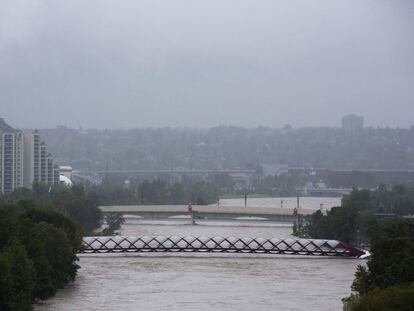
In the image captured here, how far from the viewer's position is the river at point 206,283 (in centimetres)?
2784

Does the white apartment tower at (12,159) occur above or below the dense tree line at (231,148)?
below

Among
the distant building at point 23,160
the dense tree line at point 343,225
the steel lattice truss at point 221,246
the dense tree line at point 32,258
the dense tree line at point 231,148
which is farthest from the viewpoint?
the dense tree line at point 231,148

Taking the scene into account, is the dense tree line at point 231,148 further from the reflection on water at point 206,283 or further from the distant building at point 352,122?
the reflection on water at point 206,283

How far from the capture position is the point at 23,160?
255 ft

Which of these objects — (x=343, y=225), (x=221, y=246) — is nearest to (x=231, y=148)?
(x=343, y=225)

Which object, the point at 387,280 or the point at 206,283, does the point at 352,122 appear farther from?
the point at 387,280

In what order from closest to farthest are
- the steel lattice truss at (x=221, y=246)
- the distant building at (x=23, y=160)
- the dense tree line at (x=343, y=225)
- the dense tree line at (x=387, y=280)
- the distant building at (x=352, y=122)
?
1. the dense tree line at (x=387, y=280)
2. the steel lattice truss at (x=221, y=246)
3. the dense tree line at (x=343, y=225)
4. the distant building at (x=23, y=160)
5. the distant building at (x=352, y=122)

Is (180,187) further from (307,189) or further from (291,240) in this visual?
(291,240)

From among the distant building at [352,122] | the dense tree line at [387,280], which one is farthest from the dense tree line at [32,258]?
the distant building at [352,122]

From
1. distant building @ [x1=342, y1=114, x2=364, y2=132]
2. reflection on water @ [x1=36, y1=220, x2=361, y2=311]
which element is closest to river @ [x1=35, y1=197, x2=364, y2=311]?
reflection on water @ [x1=36, y1=220, x2=361, y2=311]

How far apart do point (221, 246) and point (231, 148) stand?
102m

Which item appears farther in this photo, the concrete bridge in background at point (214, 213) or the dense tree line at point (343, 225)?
the concrete bridge in background at point (214, 213)

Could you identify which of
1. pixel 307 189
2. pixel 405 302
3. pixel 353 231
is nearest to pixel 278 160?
pixel 307 189

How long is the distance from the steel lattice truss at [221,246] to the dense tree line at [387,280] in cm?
1136
